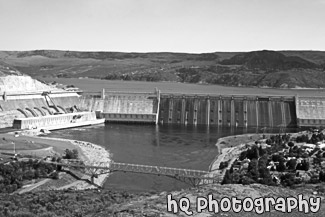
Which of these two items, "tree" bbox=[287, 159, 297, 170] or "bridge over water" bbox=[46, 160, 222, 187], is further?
"tree" bbox=[287, 159, 297, 170]

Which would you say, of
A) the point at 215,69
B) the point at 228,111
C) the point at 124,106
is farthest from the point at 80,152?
the point at 215,69

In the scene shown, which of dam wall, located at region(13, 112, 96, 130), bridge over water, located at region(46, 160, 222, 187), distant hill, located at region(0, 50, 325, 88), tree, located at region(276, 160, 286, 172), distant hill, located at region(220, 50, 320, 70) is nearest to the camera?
bridge over water, located at region(46, 160, 222, 187)

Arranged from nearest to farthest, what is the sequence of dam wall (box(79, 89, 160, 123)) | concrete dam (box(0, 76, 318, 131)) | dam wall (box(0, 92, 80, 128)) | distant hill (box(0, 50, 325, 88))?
dam wall (box(0, 92, 80, 128)) < concrete dam (box(0, 76, 318, 131)) < dam wall (box(79, 89, 160, 123)) < distant hill (box(0, 50, 325, 88))

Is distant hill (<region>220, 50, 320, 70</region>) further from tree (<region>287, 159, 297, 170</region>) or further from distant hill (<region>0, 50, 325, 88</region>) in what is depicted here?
tree (<region>287, 159, 297, 170</region>)

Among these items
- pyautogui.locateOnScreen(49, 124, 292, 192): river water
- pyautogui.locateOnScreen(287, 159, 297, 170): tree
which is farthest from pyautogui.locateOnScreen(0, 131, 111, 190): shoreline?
pyautogui.locateOnScreen(287, 159, 297, 170): tree

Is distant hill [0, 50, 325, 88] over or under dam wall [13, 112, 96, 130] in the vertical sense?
over

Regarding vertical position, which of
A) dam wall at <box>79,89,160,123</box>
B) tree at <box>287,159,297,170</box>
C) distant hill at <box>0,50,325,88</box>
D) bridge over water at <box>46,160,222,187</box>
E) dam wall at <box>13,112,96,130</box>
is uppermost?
distant hill at <box>0,50,325,88</box>

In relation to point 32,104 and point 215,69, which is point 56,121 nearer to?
point 32,104
